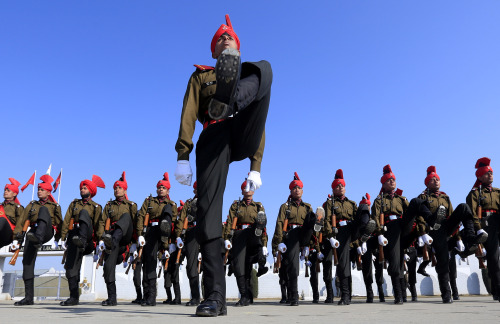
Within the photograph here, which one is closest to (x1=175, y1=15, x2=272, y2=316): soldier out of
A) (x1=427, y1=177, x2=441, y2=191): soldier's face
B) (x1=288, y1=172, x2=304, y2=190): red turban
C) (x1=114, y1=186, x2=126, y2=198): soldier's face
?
(x1=114, y1=186, x2=126, y2=198): soldier's face

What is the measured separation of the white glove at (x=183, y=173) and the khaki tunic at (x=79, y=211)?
199 inches

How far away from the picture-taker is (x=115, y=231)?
727 centimetres

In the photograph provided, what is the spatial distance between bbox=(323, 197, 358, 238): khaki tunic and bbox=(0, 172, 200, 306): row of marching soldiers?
2.44m

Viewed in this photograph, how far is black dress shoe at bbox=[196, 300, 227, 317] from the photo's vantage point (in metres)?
2.82

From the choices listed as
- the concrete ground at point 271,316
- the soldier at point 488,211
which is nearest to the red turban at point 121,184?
the concrete ground at point 271,316

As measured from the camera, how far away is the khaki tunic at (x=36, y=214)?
7961 millimetres

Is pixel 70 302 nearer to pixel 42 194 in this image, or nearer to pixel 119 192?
pixel 119 192

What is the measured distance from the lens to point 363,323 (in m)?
2.26

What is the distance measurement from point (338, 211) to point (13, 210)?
6404mm

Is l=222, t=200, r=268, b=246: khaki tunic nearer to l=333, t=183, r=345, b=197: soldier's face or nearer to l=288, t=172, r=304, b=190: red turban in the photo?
l=288, t=172, r=304, b=190: red turban

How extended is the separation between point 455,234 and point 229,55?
6.59 metres

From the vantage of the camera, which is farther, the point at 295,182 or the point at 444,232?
the point at 295,182

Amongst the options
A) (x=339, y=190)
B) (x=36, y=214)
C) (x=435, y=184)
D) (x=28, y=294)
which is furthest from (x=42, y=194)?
(x=435, y=184)

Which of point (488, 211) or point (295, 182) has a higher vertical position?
point (295, 182)
